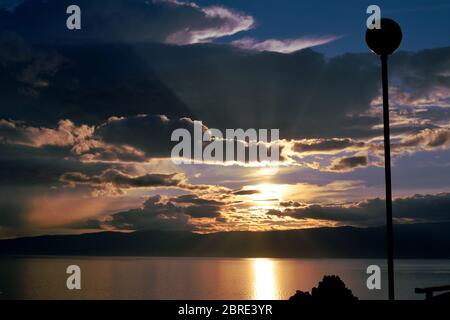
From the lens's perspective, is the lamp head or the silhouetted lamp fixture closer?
the silhouetted lamp fixture

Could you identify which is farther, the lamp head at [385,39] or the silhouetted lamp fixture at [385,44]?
the lamp head at [385,39]

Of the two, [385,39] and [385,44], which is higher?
[385,39]

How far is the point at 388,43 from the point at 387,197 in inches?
149
